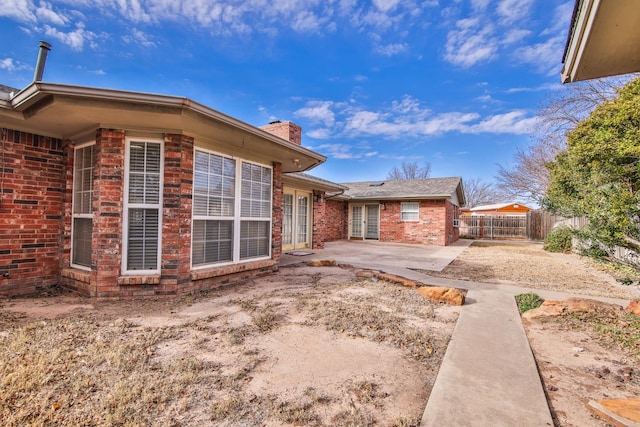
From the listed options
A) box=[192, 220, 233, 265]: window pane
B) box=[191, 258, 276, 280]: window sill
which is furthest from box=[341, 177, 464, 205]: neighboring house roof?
box=[192, 220, 233, 265]: window pane

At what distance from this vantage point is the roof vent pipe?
4609 millimetres

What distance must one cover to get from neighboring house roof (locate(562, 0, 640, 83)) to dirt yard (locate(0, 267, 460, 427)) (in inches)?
118

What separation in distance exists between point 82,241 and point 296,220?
6841mm

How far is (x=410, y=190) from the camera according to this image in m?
15.9

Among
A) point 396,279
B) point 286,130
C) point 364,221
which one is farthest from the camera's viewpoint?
point 364,221

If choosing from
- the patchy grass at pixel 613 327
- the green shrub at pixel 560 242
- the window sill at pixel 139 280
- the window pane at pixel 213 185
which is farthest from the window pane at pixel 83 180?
the green shrub at pixel 560 242

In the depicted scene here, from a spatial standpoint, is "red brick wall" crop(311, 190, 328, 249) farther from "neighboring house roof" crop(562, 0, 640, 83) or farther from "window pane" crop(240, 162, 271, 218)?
"neighboring house roof" crop(562, 0, 640, 83)

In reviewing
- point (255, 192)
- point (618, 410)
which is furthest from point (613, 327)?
point (255, 192)

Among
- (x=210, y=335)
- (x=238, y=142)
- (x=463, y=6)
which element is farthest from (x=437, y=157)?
(x=210, y=335)

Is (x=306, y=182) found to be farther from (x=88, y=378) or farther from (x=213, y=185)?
(x=88, y=378)

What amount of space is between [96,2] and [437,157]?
114ft

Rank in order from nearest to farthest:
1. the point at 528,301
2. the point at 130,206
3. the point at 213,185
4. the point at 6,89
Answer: the point at 6,89, the point at 130,206, the point at 528,301, the point at 213,185

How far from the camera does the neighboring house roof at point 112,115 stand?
3633 mm

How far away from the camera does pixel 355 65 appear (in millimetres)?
13312
